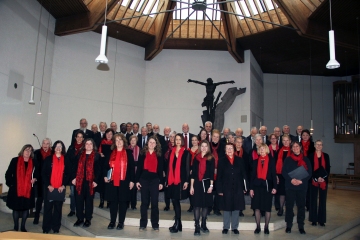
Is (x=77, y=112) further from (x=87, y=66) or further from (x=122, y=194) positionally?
(x=122, y=194)

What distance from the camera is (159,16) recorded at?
11.7 m

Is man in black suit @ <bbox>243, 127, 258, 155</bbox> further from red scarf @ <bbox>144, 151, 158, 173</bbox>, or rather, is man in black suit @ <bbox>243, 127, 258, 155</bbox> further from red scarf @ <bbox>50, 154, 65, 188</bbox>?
red scarf @ <bbox>50, 154, 65, 188</bbox>

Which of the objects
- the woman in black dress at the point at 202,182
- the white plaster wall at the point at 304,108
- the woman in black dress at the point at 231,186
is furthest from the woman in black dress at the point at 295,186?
the white plaster wall at the point at 304,108

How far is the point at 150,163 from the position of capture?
4.80 m

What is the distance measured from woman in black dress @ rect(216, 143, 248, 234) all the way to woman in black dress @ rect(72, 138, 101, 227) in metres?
1.98

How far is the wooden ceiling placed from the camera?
9328 mm

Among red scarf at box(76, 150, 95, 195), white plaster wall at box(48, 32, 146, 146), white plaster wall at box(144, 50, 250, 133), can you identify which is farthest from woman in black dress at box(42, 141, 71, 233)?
white plaster wall at box(144, 50, 250, 133)

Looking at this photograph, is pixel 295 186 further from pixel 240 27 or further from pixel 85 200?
pixel 240 27

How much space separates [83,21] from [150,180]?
7029 millimetres

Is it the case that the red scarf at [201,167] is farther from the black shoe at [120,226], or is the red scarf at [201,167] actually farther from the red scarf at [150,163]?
the black shoe at [120,226]

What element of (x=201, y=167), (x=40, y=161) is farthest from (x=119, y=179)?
(x=40, y=161)

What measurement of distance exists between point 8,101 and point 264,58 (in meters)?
10.1

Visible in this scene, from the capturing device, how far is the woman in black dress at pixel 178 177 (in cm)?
470

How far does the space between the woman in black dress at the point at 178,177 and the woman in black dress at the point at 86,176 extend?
1.20 metres
